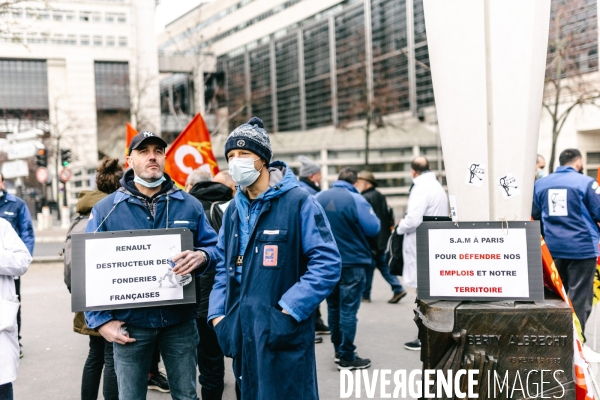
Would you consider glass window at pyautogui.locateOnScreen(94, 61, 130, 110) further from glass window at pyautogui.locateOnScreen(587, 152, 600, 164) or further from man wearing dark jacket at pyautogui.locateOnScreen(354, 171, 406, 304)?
man wearing dark jacket at pyautogui.locateOnScreen(354, 171, 406, 304)

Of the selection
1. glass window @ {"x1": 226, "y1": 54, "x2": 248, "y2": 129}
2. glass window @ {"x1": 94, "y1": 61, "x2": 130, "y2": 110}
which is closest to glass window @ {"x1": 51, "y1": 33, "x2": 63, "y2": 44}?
glass window @ {"x1": 94, "y1": 61, "x2": 130, "y2": 110}

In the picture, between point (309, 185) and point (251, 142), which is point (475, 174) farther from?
point (309, 185)

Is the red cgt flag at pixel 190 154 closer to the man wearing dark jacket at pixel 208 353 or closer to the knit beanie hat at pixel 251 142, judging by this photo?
the man wearing dark jacket at pixel 208 353

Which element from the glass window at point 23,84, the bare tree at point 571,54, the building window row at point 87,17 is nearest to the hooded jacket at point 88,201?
the bare tree at point 571,54

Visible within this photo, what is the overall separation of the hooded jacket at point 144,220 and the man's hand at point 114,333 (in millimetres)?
31

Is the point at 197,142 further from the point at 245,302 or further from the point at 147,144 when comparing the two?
the point at 245,302

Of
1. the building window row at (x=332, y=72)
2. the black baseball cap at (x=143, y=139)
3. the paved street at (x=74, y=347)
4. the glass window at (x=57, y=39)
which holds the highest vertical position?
the glass window at (x=57, y=39)

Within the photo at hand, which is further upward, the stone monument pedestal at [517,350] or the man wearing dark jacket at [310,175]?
the man wearing dark jacket at [310,175]

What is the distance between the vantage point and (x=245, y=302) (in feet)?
10.5

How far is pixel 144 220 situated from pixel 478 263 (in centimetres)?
205

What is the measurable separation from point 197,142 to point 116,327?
6013mm

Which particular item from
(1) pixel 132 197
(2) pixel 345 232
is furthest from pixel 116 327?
(2) pixel 345 232

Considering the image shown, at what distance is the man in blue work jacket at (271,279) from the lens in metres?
3.13

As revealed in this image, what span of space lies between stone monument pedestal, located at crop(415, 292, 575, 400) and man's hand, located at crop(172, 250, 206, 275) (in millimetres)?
1562
